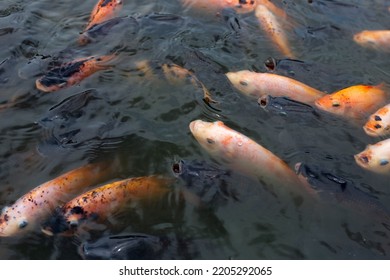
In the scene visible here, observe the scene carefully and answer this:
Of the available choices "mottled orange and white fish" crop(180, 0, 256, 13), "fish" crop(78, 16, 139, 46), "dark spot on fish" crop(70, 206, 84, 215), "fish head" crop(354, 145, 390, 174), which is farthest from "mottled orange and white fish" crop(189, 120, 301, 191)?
"mottled orange and white fish" crop(180, 0, 256, 13)

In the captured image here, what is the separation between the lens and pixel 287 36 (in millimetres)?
7977

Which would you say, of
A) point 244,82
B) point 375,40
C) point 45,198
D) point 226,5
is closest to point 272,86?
point 244,82

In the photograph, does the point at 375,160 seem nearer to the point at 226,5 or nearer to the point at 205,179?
the point at 205,179

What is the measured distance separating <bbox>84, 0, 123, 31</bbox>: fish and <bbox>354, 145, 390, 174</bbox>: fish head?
5.61 m

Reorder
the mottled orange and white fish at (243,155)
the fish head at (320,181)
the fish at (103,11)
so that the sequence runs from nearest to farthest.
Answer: the fish head at (320,181)
the mottled orange and white fish at (243,155)
the fish at (103,11)

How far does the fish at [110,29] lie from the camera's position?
7.65 m

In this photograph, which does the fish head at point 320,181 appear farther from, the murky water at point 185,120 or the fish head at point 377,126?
the fish head at point 377,126

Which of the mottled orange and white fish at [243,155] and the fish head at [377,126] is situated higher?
the mottled orange and white fish at [243,155]

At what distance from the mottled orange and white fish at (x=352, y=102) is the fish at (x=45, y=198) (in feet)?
11.4

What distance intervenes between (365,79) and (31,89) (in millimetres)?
5728

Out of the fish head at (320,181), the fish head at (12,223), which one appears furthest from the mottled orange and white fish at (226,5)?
the fish head at (12,223)

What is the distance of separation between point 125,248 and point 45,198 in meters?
1.33

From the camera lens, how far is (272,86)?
263 inches

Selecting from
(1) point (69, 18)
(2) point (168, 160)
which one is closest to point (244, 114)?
(2) point (168, 160)
